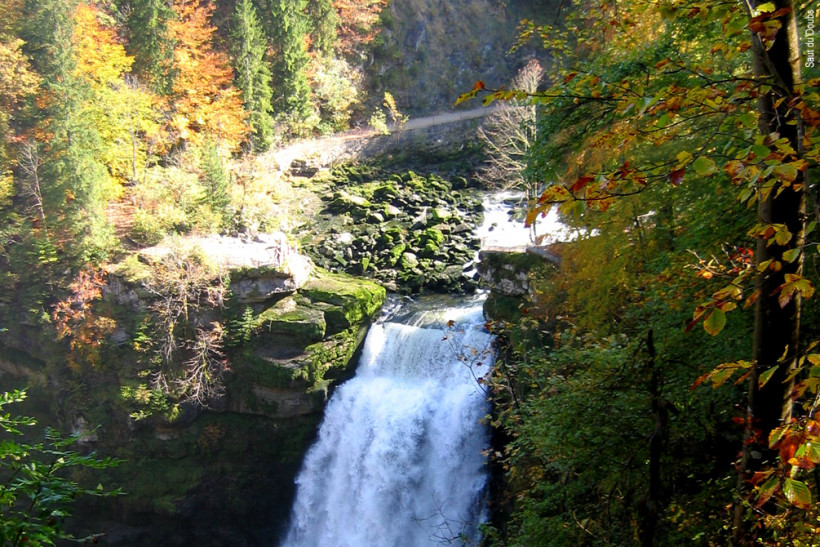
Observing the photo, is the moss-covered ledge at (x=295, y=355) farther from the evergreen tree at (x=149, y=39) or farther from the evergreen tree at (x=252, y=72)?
the evergreen tree at (x=149, y=39)

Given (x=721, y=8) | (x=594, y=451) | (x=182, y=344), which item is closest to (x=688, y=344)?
(x=594, y=451)

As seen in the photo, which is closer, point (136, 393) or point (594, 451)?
point (594, 451)

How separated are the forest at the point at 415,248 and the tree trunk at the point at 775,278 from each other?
0.04 feet

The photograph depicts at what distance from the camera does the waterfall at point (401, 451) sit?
1435cm

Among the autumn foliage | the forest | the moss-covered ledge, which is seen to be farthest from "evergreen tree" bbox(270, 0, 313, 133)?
the moss-covered ledge

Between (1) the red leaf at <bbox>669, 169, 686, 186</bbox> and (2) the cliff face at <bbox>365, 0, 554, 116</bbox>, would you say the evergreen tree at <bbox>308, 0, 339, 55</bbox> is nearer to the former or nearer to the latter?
(2) the cliff face at <bbox>365, 0, 554, 116</bbox>

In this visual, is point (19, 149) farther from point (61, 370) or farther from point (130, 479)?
point (130, 479)

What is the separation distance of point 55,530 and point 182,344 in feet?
46.2

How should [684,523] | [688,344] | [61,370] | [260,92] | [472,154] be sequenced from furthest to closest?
[472,154], [260,92], [61,370], [688,344], [684,523]

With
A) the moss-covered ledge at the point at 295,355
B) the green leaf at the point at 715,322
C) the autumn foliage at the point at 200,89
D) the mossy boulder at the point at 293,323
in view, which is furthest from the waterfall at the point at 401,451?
the autumn foliage at the point at 200,89

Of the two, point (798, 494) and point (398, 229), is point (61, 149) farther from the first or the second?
point (798, 494)

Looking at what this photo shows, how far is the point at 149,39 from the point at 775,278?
2631cm

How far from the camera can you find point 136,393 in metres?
16.2

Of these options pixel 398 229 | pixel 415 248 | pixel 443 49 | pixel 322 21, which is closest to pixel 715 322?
pixel 415 248
